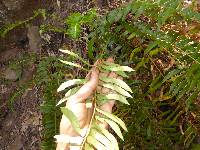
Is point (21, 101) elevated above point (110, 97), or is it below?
above

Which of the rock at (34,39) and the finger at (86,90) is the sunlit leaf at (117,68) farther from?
the rock at (34,39)

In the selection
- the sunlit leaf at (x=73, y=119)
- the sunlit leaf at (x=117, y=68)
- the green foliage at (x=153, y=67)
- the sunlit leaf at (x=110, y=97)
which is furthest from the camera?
the green foliage at (x=153, y=67)

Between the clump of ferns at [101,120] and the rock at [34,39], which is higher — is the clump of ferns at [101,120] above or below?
below

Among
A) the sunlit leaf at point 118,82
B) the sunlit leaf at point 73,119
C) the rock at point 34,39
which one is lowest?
the sunlit leaf at point 73,119

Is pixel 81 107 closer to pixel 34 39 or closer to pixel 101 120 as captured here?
pixel 101 120

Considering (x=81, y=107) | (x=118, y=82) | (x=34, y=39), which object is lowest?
(x=81, y=107)

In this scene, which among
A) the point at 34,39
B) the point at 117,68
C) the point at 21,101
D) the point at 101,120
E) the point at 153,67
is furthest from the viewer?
Answer: the point at 34,39

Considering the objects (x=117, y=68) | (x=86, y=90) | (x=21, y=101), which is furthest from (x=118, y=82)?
(x=21, y=101)

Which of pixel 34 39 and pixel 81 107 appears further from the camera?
pixel 34 39

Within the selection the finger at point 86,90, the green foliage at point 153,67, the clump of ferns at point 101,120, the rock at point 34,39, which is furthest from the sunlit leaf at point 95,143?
the rock at point 34,39
